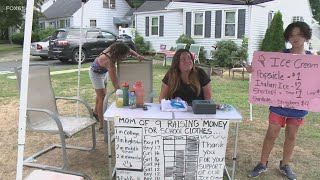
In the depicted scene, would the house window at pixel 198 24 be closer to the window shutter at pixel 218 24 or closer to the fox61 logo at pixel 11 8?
the window shutter at pixel 218 24

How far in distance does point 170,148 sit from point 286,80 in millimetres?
1331

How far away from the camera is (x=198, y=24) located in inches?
631

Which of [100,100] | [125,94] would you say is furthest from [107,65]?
[125,94]

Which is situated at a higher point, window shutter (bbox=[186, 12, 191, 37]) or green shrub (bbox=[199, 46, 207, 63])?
window shutter (bbox=[186, 12, 191, 37])

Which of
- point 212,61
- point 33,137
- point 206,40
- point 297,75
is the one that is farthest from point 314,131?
point 206,40

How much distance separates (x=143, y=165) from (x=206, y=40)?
515 inches

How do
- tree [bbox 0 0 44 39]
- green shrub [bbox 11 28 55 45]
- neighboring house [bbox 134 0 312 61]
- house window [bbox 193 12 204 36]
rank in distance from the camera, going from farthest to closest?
1. green shrub [bbox 11 28 55 45]
2. tree [bbox 0 0 44 39]
3. house window [bbox 193 12 204 36]
4. neighboring house [bbox 134 0 312 61]

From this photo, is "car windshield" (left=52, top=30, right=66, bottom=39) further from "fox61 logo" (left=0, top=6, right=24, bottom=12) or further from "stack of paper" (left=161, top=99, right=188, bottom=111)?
"stack of paper" (left=161, top=99, right=188, bottom=111)

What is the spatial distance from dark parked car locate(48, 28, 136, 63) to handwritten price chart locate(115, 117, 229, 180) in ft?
37.2

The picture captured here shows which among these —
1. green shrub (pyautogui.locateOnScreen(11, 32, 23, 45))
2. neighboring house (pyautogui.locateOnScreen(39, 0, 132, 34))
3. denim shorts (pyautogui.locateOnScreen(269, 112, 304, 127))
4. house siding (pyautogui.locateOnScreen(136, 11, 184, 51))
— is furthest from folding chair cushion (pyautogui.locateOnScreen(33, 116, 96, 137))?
green shrub (pyautogui.locateOnScreen(11, 32, 23, 45))

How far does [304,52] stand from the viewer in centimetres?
328

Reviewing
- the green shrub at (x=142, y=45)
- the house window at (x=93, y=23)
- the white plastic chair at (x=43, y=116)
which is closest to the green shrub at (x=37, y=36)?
the house window at (x=93, y=23)

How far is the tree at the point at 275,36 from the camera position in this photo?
1355 centimetres

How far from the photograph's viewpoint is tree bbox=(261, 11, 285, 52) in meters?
13.5
